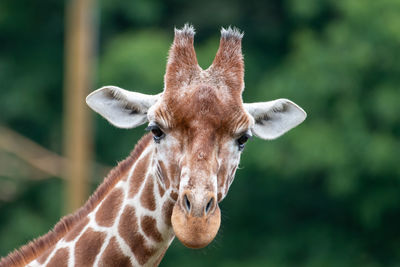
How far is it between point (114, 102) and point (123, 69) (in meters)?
11.9

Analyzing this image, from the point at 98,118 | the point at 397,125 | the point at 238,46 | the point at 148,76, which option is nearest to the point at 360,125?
the point at 397,125

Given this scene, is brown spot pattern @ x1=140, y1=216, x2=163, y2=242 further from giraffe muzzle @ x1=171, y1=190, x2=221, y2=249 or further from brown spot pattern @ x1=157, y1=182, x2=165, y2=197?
giraffe muzzle @ x1=171, y1=190, x2=221, y2=249

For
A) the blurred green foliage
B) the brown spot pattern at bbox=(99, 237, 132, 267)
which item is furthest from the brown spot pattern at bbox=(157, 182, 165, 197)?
the blurred green foliage

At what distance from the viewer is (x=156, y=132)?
175 inches

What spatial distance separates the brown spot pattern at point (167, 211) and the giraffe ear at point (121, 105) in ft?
1.65

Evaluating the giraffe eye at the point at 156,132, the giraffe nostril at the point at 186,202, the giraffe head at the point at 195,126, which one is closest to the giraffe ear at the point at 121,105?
the giraffe head at the point at 195,126

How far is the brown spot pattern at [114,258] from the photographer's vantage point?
15.1 ft

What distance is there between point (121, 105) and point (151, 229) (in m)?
0.75

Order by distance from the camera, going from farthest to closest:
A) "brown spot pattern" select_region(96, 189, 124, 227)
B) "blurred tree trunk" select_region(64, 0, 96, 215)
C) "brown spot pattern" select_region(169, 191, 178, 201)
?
"blurred tree trunk" select_region(64, 0, 96, 215) → "brown spot pattern" select_region(96, 189, 124, 227) → "brown spot pattern" select_region(169, 191, 178, 201)

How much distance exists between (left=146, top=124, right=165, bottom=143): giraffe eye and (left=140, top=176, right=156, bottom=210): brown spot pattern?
312 millimetres

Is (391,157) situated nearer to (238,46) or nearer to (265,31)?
(265,31)

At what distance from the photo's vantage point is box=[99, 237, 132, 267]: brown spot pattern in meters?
4.60

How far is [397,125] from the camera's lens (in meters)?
15.2

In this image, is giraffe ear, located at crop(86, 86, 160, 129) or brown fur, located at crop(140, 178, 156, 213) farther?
giraffe ear, located at crop(86, 86, 160, 129)
